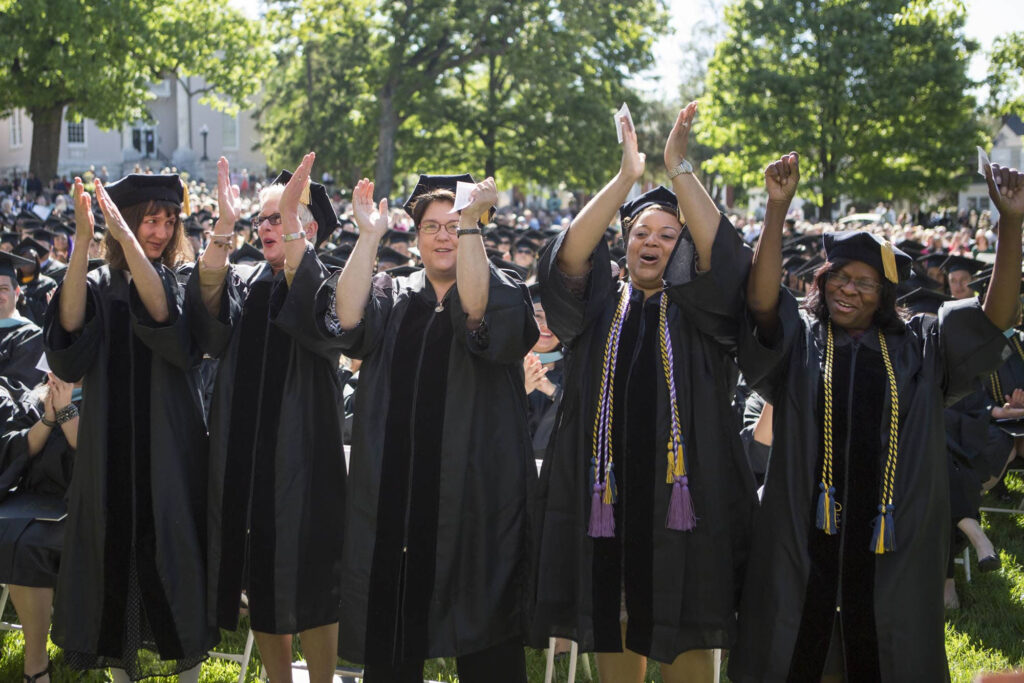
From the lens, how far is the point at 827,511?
3.58 meters

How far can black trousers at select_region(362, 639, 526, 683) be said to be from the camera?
3.81m

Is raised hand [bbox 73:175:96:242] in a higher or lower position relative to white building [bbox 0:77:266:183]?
lower

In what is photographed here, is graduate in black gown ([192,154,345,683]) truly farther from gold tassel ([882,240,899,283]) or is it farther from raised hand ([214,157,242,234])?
gold tassel ([882,240,899,283])

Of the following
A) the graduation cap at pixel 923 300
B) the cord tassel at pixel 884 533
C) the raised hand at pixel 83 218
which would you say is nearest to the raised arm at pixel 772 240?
the cord tassel at pixel 884 533

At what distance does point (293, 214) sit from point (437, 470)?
3.45 feet

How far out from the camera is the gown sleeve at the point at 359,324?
3.79 m

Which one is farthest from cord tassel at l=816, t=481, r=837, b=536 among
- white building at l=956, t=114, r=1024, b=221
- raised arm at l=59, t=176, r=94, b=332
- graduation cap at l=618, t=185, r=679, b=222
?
white building at l=956, t=114, r=1024, b=221

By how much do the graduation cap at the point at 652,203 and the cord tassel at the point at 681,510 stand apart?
0.95 metres

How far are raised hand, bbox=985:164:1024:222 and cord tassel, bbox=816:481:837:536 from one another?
3.44 ft

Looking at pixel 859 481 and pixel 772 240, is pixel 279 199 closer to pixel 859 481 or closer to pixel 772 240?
pixel 772 240

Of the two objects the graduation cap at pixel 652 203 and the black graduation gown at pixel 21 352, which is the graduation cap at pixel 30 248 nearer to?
the black graduation gown at pixel 21 352

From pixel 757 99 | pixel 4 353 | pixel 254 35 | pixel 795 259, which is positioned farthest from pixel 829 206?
pixel 4 353

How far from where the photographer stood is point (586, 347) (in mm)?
3783

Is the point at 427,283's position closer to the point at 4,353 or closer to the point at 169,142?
the point at 4,353
